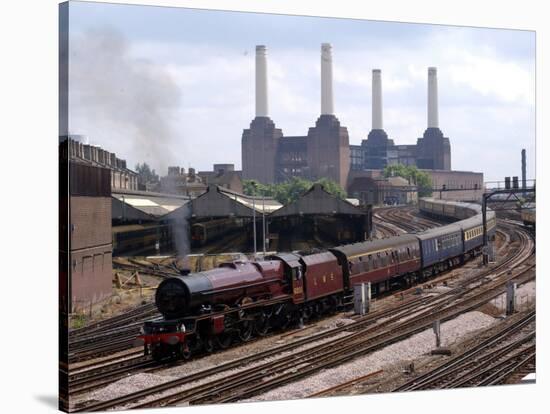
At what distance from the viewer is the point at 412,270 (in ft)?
110

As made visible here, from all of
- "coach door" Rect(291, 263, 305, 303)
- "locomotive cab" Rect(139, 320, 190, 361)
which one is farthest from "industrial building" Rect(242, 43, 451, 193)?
"locomotive cab" Rect(139, 320, 190, 361)

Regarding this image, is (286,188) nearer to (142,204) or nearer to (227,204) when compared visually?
(227,204)

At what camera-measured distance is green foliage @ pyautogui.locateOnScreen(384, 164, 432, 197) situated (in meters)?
27.2

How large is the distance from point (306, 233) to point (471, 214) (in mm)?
7146

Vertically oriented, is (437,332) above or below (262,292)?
below

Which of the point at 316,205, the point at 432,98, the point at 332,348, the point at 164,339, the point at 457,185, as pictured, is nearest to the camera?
the point at 164,339

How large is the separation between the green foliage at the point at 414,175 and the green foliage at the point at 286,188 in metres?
1.96

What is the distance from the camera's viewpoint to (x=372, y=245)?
98.8ft

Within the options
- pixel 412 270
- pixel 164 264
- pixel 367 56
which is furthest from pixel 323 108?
pixel 412 270

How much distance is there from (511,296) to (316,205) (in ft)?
24.5

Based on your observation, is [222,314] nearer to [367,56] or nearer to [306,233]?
[306,233]

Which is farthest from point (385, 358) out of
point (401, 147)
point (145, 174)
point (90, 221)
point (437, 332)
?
point (90, 221)

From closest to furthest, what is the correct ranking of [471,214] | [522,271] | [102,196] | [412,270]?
[102,196]
[522,271]
[471,214]
[412,270]

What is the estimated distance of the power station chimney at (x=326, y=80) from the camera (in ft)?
81.6
